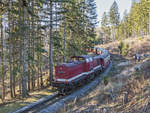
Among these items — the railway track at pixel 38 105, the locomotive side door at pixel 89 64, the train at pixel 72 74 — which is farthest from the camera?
the locomotive side door at pixel 89 64

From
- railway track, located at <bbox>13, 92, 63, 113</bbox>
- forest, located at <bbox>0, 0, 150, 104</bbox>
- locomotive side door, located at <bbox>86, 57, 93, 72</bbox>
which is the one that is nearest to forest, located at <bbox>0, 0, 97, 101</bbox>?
forest, located at <bbox>0, 0, 150, 104</bbox>

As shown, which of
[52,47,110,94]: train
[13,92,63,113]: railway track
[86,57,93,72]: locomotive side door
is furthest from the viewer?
[86,57,93,72]: locomotive side door

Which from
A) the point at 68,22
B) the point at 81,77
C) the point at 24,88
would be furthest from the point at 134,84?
the point at 68,22

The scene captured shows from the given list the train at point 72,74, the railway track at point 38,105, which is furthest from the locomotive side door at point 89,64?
the railway track at point 38,105

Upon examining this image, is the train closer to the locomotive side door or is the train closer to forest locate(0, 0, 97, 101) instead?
the locomotive side door

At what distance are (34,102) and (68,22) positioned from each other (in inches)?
644

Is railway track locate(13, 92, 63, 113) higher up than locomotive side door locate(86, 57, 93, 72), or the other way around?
locomotive side door locate(86, 57, 93, 72)

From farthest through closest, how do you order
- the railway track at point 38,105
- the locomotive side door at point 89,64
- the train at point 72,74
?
the locomotive side door at point 89,64, the train at point 72,74, the railway track at point 38,105

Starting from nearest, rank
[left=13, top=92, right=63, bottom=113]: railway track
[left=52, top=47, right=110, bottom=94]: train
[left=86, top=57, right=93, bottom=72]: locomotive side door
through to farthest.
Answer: [left=13, top=92, right=63, bottom=113]: railway track < [left=52, top=47, right=110, bottom=94]: train < [left=86, top=57, right=93, bottom=72]: locomotive side door

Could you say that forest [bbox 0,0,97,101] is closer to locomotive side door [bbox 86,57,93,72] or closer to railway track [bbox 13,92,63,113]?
railway track [bbox 13,92,63,113]

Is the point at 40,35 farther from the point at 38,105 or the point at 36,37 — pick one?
the point at 38,105

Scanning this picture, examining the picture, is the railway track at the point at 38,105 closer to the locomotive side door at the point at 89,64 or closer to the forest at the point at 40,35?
the forest at the point at 40,35

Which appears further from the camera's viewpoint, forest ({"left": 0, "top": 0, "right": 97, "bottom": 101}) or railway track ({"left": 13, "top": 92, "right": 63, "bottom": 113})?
forest ({"left": 0, "top": 0, "right": 97, "bottom": 101})

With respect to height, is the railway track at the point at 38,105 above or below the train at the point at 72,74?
below
